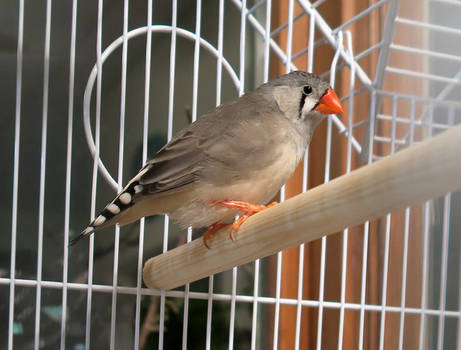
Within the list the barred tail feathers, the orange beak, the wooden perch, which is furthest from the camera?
the orange beak

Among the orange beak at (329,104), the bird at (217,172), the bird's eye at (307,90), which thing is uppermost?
the bird's eye at (307,90)

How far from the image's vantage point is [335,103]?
967mm

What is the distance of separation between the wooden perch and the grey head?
0.28 meters

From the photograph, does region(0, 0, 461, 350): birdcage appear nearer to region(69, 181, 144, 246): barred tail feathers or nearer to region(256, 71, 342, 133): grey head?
region(256, 71, 342, 133): grey head

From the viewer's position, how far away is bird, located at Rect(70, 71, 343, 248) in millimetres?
835

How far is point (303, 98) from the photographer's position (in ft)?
3.27

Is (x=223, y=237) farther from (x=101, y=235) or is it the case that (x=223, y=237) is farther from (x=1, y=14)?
(x=1, y=14)

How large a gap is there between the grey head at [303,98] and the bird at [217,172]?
0.05 m

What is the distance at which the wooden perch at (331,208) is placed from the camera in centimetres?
24

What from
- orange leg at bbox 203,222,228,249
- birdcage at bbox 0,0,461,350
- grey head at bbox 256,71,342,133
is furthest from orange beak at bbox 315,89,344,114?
orange leg at bbox 203,222,228,249

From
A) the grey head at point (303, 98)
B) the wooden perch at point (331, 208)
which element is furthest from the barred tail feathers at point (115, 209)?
the grey head at point (303, 98)

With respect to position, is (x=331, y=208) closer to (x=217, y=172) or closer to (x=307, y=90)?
(x=217, y=172)

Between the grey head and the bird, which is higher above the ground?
the grey head

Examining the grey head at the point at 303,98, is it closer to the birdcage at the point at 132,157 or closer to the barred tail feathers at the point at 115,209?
the birdcage at the point at 132,157
